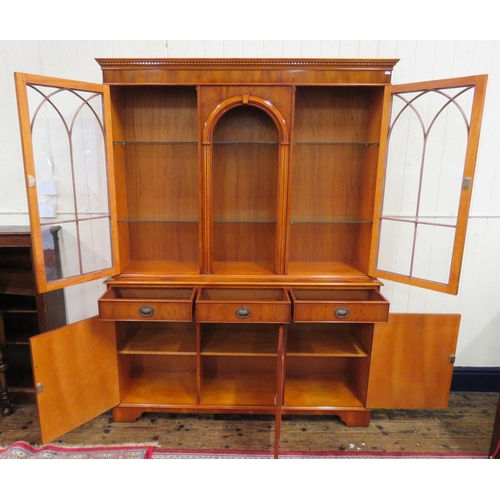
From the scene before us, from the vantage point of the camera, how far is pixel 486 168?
6.66ft

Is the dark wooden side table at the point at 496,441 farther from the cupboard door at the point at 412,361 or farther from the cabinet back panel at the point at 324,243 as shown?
the cabinet back panel at the point at 324,243

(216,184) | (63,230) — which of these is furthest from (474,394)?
(63,230)

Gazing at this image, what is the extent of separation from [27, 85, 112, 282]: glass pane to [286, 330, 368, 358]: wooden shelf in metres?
1.10

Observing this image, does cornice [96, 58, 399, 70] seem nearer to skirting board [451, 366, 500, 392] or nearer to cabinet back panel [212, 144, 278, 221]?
cabinet back panel [212, 144, 278, 221]

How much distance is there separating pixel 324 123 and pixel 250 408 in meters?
1.59

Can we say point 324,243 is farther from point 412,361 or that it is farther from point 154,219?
point 154,219

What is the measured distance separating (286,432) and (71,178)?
1766mm

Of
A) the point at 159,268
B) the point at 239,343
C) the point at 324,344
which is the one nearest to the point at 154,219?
the point at 159,268

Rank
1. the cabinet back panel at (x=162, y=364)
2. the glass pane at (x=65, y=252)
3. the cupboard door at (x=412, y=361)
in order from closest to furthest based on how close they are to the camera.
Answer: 1. the glass pane at (x=65, y=252)
2. the cupboard door at (x=412, y=361)
3. the cabinet back panel at (x=162, y=364)

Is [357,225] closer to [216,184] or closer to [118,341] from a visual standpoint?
[216,184]

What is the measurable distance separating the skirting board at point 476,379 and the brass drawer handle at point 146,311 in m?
1.95

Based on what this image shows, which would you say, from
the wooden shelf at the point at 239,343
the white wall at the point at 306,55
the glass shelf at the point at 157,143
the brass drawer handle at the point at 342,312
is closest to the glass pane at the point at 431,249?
the white wall at the point at 306,55

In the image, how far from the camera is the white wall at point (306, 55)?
193 cm

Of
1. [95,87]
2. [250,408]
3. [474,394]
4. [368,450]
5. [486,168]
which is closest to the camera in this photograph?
[95,87]
